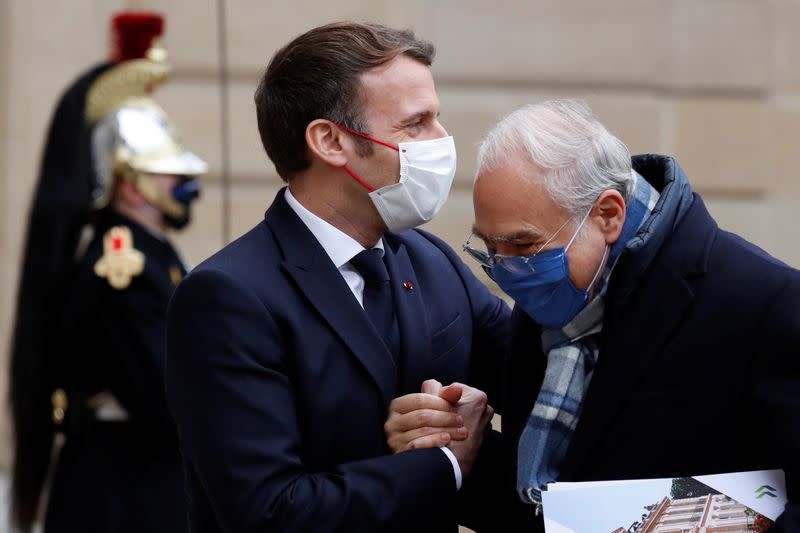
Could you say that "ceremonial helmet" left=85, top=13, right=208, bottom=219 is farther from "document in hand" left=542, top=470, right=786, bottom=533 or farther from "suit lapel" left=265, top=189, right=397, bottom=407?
"document in hand" left=542, top=470, right=786, bottom=533

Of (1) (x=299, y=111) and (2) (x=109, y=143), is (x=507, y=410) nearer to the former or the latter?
(1) (x=299, y=111)

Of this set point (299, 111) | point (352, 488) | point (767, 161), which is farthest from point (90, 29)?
point (352, 488)

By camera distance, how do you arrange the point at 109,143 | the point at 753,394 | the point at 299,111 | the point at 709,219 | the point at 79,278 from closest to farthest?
the point at 753,394 → the point at 709,219 → the point at 299,111 → the point at 79,278 → the point at 109,143

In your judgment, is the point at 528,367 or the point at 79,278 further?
the point at 79,278

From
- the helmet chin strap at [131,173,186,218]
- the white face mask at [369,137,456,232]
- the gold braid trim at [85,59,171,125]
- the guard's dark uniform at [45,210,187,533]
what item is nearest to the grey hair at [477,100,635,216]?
the white face mask at [369,137,456,232]

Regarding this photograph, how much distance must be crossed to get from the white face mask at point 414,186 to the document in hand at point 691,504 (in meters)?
0.72

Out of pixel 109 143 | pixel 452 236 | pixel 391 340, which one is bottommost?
pixel 452 236

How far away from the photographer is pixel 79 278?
4.84 m

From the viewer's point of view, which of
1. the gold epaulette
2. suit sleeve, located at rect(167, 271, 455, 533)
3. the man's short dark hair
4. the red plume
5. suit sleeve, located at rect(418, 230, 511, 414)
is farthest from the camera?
the red plume

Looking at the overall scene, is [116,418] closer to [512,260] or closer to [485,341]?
[485,341]

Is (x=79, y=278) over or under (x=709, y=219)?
under

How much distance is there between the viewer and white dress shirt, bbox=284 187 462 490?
281 centimetres

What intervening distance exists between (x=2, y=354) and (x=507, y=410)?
213 inches

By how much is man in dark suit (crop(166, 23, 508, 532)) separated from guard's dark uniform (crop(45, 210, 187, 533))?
73.7 inches
